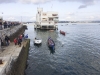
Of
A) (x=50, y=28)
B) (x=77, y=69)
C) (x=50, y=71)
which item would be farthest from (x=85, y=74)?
(x=50, y=28)

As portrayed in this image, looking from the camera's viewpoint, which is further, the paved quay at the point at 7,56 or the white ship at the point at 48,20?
the white ship at the point at 48,20

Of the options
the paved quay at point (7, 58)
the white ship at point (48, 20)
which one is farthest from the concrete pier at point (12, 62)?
the white ship at point (48, 20)

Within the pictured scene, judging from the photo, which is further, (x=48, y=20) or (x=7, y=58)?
(x=48, y=20)

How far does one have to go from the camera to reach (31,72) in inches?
925

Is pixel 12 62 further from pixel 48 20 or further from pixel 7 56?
pixel 48 20

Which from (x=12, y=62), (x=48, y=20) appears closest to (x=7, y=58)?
(x=12, y=62)

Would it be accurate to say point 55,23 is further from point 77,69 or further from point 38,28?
point 77,69

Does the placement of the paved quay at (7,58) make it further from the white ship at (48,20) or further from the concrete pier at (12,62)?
the white ship at (48,20)

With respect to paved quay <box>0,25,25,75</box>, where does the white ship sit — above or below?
above

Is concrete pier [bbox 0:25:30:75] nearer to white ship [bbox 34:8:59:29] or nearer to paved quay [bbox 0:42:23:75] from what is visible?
paved quay [bbox 0:42:23:75]

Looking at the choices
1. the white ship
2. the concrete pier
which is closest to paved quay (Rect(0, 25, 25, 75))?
the concrete pier

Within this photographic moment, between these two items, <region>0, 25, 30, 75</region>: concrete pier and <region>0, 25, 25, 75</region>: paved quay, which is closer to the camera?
<region>0, 25, 25, 75</region>: paved quay

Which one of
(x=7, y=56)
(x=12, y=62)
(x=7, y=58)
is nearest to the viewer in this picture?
(x=12, y=62)

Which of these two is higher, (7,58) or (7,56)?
(7,58)
